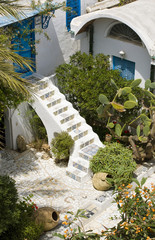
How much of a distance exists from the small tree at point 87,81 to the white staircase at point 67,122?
47cm

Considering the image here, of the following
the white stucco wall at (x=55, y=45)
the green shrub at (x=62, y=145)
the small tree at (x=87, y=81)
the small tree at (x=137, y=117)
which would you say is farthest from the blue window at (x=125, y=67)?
the green shrub at (x=62, y=145)

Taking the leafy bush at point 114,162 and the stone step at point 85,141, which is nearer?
the leafy bush at point 114,162

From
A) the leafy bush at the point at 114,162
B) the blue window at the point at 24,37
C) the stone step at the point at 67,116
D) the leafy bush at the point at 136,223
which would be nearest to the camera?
the leafy bush at the point at 136,223

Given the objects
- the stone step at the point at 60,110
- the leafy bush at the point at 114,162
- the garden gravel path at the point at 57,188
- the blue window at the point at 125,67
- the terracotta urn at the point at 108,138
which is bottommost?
the garden gravel path at the point at 57,188

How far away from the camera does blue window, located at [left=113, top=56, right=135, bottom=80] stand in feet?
57.8

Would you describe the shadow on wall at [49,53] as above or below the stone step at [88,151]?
above

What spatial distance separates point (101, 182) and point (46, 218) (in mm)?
2807

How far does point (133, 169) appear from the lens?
15.3 m

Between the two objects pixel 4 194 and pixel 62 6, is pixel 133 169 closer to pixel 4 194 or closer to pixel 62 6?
pixel 4 194

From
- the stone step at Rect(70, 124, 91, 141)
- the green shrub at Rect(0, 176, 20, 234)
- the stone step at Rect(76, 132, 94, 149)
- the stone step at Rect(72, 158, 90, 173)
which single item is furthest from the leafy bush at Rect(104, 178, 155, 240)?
the stone step at Rect(70, 124, 91, 141)

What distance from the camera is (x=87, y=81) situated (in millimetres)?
16844

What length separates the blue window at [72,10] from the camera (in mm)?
19109

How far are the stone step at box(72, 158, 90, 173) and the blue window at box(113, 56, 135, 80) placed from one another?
4.09 m

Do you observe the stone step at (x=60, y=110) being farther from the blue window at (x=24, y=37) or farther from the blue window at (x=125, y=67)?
the blue window at (x=125, y=67)
